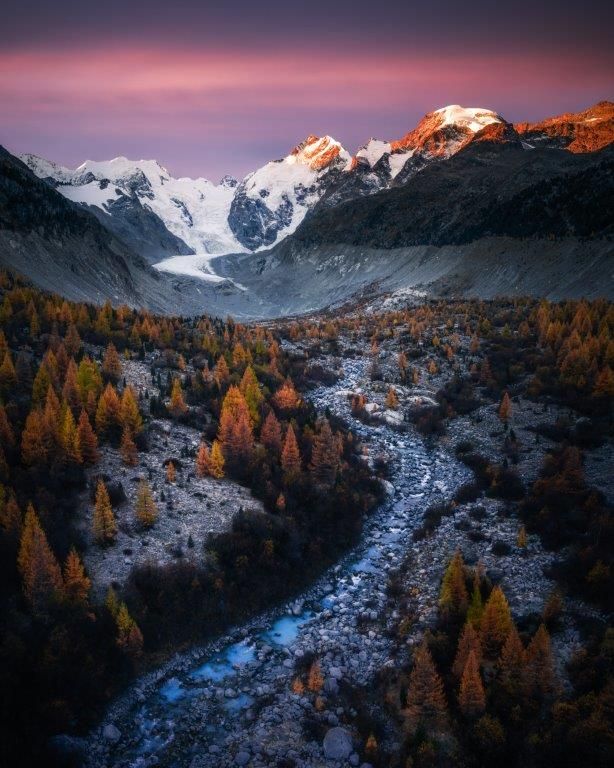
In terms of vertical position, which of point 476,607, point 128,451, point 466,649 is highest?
point 128,451

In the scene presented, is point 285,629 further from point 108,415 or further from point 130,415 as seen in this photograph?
point 108,415

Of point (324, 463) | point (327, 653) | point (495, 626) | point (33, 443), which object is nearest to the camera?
point (495, 626)

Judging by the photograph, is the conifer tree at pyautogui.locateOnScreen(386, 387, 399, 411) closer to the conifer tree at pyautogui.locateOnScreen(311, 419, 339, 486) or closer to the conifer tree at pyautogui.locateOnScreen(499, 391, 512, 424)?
the conifer tree at pyautogui.locateOnScreen(499, 391, 512, 424)

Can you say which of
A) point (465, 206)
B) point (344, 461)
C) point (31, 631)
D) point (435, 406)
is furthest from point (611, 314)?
point (465, 206)

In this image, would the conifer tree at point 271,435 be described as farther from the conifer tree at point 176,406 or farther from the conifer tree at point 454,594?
the conifer tree at point 454,594

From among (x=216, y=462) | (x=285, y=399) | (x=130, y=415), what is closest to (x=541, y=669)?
(x=216, y=462)

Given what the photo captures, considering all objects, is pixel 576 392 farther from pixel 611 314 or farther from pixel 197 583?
pixel 197 583
